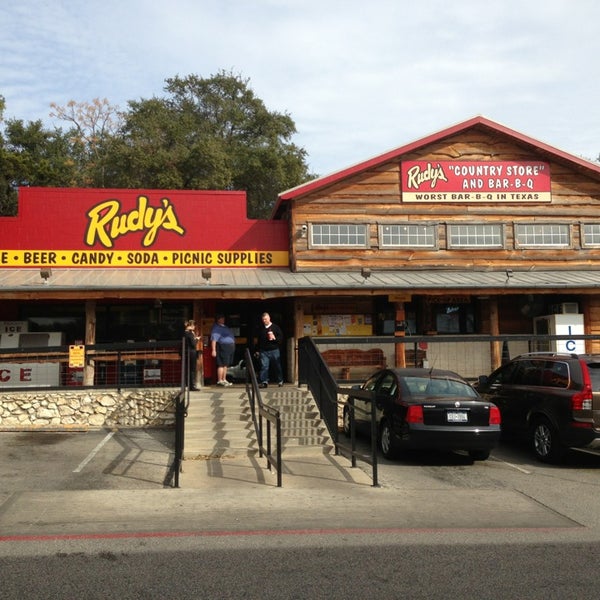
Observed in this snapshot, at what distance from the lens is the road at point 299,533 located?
16.0 feet

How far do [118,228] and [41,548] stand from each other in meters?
12.4

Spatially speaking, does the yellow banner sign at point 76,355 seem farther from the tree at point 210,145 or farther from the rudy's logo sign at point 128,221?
the tree at point 210,145

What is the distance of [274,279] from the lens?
1598 centimetres

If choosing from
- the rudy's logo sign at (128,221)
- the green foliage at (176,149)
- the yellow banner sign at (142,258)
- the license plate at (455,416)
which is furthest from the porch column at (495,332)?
the green foliage at (176,149)

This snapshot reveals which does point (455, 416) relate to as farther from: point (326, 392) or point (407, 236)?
point (407, 236)

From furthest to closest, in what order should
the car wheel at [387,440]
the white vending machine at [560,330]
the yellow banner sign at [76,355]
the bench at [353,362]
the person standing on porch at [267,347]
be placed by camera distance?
1. the white vending machine at [560,330]
2. the bench at [353,362]
3. the person standing on porch at [267,347]
4. the yellow banner sign at [76,355]
5. the car wheel at [387,440]

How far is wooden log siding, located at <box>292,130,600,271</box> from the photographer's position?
57.1 feet

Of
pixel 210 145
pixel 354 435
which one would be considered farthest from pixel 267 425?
pixel 210 145

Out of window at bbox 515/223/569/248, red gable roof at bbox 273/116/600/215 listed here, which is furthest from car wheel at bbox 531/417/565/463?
red gable roof at bbox 273/116/600/215

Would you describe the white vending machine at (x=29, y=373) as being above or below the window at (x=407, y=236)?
below

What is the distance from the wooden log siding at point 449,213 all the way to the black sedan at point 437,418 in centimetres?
717

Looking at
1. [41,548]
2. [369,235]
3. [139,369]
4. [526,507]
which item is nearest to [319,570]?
[41,548]

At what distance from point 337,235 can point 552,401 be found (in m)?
8.65

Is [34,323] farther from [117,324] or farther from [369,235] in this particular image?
[369,235]
